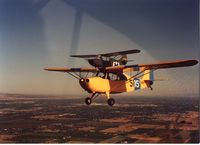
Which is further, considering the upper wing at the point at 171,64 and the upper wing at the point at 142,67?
the upper wing at the point at 142,67

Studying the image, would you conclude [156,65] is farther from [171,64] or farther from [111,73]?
[111,73]

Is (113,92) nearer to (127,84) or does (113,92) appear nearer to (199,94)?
(127,84)

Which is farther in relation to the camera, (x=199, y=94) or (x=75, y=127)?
(x=75, y=127)

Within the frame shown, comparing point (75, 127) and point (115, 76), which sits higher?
point (115, 76)

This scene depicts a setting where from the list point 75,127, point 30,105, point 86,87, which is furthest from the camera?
point 30,105

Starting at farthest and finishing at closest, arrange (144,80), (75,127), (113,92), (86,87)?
(75,127)
(144,80)
(113,92)
(86,87)

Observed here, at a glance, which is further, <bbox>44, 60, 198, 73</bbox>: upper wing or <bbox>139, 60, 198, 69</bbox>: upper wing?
<bbox>44, 60, 198, 73</bbox>: upper wing

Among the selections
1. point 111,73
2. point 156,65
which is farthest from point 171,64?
point 111,73

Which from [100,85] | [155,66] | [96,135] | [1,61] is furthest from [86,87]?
[96,135]
